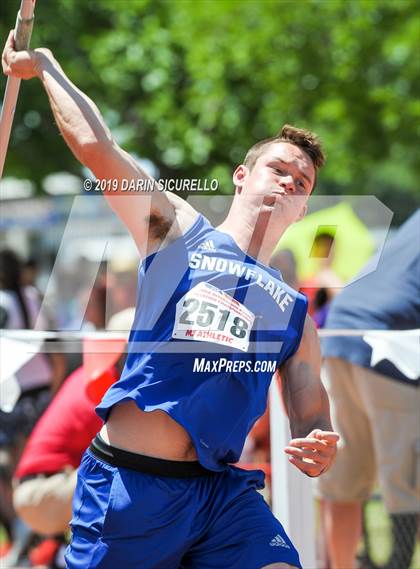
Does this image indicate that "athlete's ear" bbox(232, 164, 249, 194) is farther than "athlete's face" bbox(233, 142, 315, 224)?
Yes

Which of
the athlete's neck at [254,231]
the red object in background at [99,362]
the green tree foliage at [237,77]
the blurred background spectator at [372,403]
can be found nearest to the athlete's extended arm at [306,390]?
the athlete's neck at [254,231]

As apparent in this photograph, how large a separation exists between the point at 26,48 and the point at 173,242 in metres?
0.75

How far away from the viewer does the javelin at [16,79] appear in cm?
316

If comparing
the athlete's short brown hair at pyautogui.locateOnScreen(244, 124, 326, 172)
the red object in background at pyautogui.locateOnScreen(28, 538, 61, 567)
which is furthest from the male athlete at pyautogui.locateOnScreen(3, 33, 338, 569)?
the red object in background at pyautogui.locateOnScreen(28, 538, 61, 567)

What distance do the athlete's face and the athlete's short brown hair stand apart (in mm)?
19

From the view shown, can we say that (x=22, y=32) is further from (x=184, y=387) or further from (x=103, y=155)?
(x=184, y=387)

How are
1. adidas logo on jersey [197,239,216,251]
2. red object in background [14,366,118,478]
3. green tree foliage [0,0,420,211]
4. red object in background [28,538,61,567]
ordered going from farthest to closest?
green tree foliage [0,0,420,211] → red object in background [28,538,61,567] → red object in background [14,366,118,478] → adidas logo on jersey [197,239,216,251]

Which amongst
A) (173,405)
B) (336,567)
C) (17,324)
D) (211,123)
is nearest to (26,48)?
(173,405)

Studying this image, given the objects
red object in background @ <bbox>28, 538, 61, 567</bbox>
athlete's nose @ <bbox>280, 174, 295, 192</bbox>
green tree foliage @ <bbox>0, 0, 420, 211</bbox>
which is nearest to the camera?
athlete's nose @ <bbox>280, 174, 295, 192</bbox>

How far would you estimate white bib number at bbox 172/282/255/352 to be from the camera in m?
3.10

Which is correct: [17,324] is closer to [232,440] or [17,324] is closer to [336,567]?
[336,567]

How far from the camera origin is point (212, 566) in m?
3.07

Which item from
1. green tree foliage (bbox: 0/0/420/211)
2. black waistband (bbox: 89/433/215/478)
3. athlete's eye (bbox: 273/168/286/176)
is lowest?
black waistband (bbox: 89/433/215/478)

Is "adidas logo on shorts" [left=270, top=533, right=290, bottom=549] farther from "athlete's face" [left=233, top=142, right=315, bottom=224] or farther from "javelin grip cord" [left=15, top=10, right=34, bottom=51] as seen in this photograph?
"javelin grip cord" [left=15, top=10, right=34, bottom=51]
